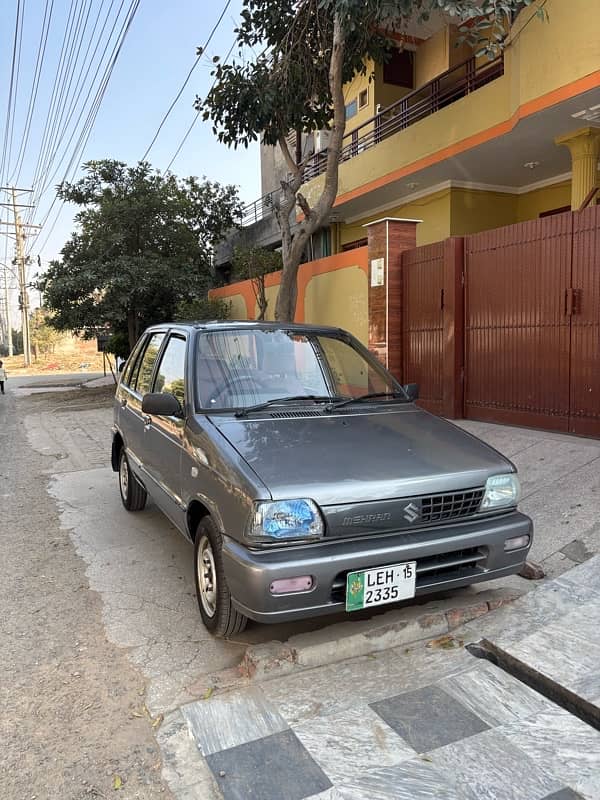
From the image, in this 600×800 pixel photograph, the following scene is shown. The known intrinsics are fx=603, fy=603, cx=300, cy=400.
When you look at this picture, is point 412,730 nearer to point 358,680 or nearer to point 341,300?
point 358,680

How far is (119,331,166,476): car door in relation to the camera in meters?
4.83

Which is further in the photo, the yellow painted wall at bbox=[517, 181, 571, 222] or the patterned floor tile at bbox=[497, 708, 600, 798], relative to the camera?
the yellow painted wall at bbox=[517, 181, 571, 222]

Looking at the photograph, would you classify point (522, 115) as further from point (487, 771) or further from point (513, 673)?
point (487, 771)

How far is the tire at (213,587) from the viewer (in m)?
3.06

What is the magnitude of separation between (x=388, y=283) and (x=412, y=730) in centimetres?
759

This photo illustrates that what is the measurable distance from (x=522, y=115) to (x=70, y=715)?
9.25 metres

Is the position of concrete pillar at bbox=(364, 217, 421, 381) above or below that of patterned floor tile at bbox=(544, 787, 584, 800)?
above

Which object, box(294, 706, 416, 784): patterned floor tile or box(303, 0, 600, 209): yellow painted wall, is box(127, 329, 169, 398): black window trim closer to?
box(294, 706, 416, 784): patterned floor tile

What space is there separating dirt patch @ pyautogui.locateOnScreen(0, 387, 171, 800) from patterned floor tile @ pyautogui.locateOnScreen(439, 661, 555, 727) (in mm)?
1333

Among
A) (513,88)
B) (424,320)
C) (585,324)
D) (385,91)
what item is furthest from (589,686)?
(385,91)

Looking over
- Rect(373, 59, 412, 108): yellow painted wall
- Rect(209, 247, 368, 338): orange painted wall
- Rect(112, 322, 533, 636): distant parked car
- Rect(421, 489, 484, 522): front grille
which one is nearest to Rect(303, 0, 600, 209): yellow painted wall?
Rect(373, 59, 412, 108): yellow painted wall

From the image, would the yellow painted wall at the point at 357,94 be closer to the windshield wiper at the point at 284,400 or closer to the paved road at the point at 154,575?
the paved road at the point at 154,575

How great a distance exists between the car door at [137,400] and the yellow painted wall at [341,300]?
18.0 ft

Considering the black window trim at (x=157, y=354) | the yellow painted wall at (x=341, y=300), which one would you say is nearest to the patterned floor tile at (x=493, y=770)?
the black window trim at (x=157, y=354)
